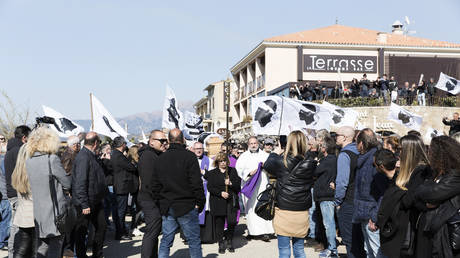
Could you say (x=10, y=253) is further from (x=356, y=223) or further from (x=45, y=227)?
(x=356, y=223)

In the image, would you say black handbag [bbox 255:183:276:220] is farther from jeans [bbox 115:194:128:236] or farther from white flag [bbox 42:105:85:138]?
white flag [bbox 42:105:85:138]

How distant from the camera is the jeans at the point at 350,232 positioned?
6043mm

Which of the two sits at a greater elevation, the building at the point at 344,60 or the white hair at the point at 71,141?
the building at the point at 344,60

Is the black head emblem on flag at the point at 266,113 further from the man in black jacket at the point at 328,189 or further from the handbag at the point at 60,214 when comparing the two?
the handbag at the point at 60,214

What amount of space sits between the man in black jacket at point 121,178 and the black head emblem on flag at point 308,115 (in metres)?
3.62

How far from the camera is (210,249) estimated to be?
27.7 feet

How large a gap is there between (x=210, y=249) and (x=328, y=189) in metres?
2.44

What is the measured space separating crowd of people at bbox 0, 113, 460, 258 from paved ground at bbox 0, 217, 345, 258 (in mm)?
241

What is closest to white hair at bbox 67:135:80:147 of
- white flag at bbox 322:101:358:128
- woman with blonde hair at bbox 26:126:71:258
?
woman with blonde hair at bbox 26:126:71:258

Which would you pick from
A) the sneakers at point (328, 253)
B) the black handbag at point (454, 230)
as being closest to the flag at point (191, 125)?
the sneakers at point (328, 253)

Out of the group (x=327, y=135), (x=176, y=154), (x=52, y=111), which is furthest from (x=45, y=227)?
(x=52, y=111)

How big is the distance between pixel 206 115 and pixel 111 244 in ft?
209

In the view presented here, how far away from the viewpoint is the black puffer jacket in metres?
5.68

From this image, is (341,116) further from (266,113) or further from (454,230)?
(454,230)
